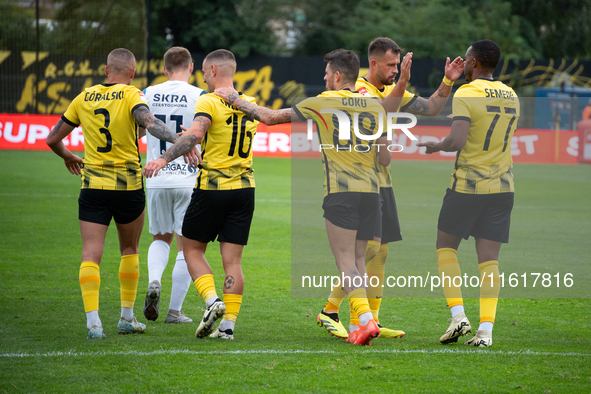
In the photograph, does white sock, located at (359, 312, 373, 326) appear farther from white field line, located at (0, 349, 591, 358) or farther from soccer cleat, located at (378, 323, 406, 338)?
soccer cleat, located at (378, 323, 406, 338)

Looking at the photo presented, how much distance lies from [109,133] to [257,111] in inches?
42.9

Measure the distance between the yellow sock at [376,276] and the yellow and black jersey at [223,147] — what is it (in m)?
1.25

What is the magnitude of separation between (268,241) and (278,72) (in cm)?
2066

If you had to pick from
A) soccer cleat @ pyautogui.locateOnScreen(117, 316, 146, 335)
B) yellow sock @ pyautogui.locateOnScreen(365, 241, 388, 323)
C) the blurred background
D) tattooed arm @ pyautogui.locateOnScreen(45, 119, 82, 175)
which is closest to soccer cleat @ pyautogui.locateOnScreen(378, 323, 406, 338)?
yellow sock @ pyautogui.locateOnScreen(365, 241, 388, 323)

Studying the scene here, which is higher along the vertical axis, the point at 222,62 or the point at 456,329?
the point at 222,62

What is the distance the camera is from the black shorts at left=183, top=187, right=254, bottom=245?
468 centimetres

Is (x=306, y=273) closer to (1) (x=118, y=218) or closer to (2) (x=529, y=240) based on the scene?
(1) (x=118, y=218)

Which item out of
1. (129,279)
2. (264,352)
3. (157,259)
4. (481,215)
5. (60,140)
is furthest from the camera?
(157,259)

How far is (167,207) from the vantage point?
214 inches

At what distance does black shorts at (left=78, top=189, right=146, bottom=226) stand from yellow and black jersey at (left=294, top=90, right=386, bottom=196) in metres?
1.37

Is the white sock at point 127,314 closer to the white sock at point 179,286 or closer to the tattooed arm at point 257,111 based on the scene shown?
the white sock at point 179,286

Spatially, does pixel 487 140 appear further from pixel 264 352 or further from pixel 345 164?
pixel 264 352

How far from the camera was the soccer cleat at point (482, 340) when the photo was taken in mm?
4559

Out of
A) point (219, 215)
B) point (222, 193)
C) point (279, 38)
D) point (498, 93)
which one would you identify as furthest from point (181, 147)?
point (279, 38)
